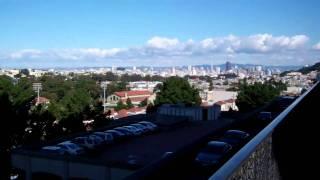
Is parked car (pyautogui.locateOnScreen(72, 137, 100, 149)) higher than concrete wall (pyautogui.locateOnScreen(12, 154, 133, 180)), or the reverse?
parked car (pyautogui.locateOnScreen(72, 137, 100, 149))

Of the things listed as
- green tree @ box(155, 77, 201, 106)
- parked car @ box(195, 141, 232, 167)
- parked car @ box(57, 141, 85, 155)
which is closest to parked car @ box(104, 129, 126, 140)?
parked car @ box(57, 141, 85, 155)

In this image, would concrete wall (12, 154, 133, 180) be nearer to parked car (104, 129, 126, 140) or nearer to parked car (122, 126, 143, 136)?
parked car (104, 129, 126, 140)

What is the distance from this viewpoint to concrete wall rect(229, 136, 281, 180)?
133 inches

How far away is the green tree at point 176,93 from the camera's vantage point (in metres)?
47.2

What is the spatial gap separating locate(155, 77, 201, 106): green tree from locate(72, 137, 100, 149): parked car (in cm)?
2754

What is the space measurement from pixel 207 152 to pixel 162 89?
1535 inches

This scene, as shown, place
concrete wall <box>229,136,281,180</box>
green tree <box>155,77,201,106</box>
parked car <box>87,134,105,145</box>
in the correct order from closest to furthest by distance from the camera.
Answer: concrete wall <box>229,136,281,180</box> < parked car <box>87,134,105,145</box> < green tree <box>155,77,201,106</box>

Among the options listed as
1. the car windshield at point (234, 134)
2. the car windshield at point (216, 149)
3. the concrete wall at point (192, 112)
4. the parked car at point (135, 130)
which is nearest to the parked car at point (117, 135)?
the parked car at point (135, 130)

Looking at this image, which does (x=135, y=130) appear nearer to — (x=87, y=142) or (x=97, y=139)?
(x=97, y=139)

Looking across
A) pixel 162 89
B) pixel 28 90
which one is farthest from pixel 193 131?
pixel 162 89

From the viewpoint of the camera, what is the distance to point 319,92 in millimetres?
10094

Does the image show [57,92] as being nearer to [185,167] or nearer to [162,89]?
[162,89]

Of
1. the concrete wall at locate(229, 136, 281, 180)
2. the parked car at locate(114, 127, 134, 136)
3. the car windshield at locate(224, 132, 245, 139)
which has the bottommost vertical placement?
the parked car at locate(114, 127, 134, 136)

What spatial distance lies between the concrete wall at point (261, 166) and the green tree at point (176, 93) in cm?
4154
